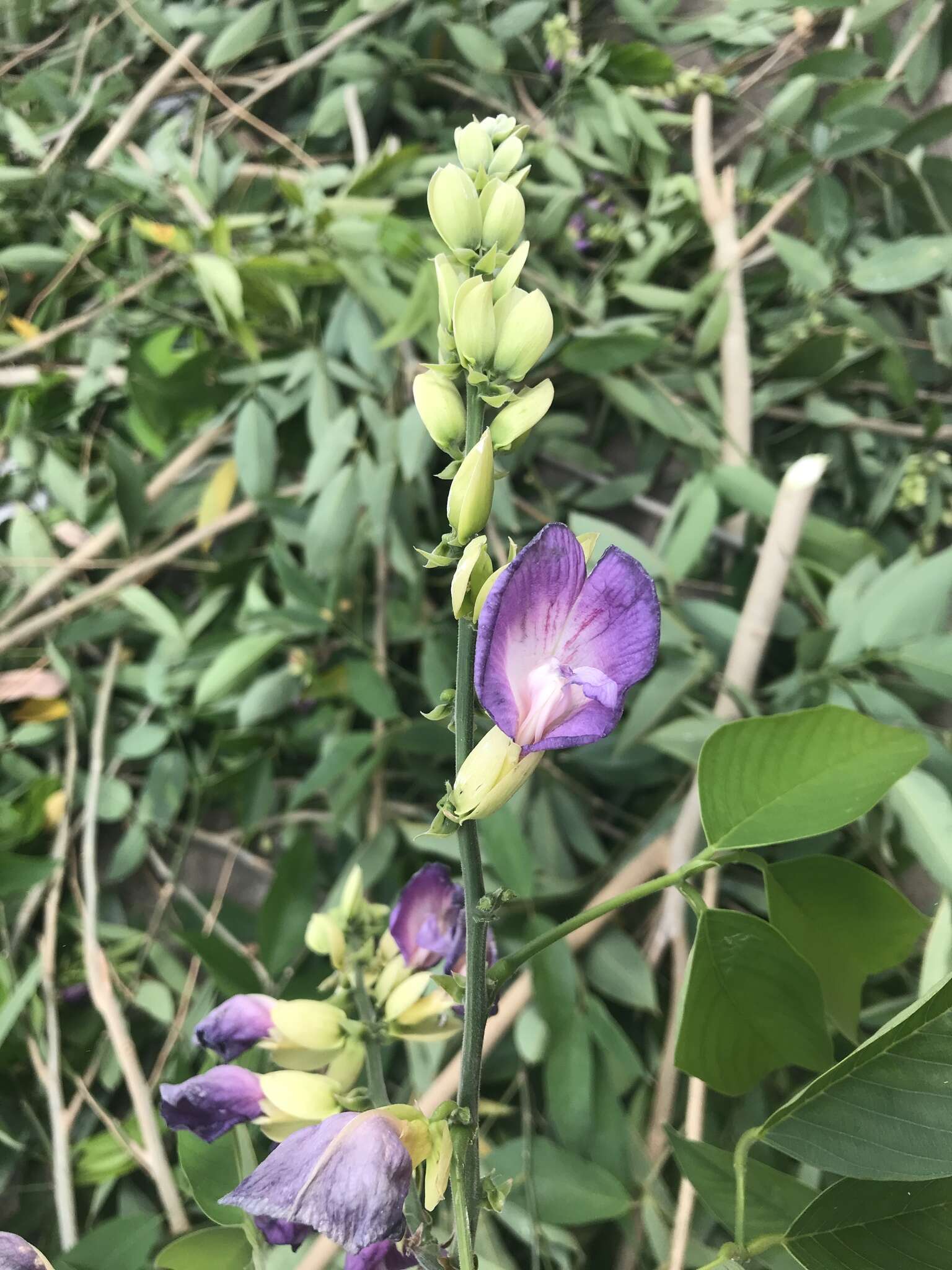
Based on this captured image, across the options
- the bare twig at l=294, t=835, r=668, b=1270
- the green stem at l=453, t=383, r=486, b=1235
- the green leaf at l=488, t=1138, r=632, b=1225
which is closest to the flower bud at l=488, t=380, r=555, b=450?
the green stem at l=453, t=383, r=486, b=1235

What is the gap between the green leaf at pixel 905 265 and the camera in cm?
73

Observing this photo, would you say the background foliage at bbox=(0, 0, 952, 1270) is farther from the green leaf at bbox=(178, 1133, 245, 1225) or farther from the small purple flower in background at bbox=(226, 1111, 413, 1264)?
the small purple flower in background at bbox=(226, 1111, 413, 1264)

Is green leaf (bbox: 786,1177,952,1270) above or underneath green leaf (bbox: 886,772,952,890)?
above

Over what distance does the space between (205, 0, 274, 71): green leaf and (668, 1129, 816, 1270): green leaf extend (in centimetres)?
107

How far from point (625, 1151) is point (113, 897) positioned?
0.52 m

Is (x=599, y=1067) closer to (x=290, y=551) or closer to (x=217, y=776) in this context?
(x=217, y=776)

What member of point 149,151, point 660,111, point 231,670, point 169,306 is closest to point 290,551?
point 231,670

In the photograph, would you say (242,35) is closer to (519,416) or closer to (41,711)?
A: (41,711)

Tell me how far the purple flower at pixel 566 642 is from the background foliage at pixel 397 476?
324 millimetres

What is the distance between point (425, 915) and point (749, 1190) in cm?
20

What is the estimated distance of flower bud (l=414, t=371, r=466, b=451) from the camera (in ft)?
0.86

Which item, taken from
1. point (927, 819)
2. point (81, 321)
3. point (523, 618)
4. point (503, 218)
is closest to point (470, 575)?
point (523, 618)

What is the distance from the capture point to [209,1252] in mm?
321

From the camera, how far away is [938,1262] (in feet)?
0.92
